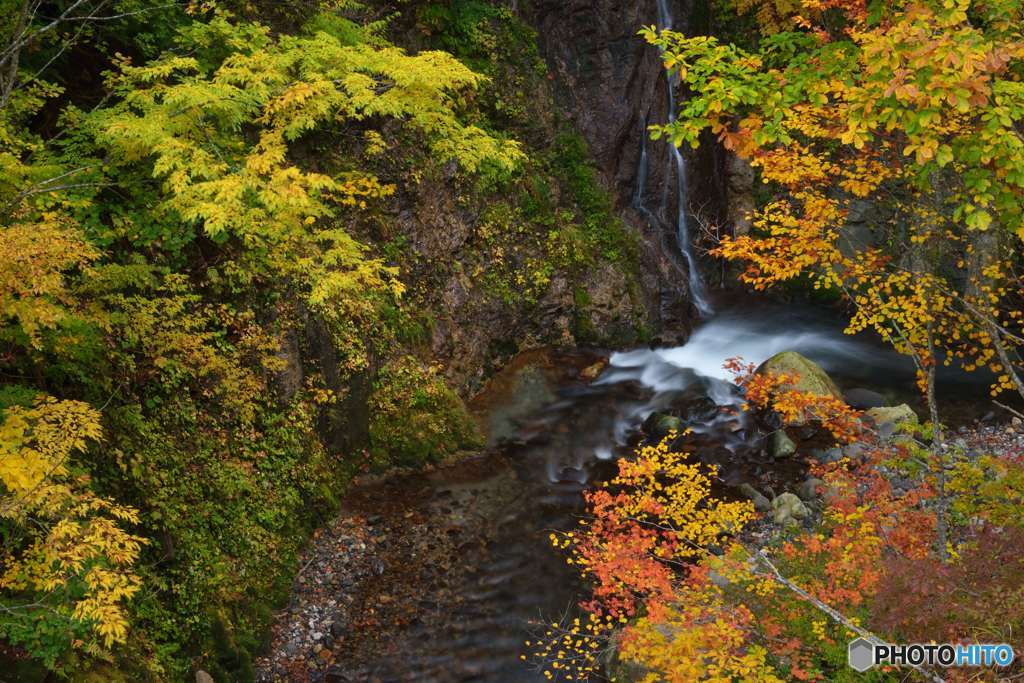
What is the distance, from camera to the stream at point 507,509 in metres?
8.52

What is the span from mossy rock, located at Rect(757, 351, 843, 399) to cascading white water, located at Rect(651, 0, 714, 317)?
164 inches

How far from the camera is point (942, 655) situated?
16.7ft

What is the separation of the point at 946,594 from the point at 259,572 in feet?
25.7

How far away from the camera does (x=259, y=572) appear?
8.57 metres

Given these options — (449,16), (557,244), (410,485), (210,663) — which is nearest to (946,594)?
(210,663)

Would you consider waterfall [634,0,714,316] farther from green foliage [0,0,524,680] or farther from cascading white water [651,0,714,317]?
green foliage [0,0,524,680]

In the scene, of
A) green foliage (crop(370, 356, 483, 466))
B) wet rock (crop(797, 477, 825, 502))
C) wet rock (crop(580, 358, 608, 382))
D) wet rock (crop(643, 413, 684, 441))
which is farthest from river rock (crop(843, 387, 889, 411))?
green foliage (crop(370, 356, 483, 466))

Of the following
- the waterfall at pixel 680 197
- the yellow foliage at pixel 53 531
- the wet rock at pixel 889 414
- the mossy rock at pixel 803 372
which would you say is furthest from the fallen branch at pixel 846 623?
the waterfall at pixel 680 197

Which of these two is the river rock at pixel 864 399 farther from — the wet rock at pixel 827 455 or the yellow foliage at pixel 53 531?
the yellow foliage at pixel 53 531

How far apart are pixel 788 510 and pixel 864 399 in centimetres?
508

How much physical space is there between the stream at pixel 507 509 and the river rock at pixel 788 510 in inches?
40.8

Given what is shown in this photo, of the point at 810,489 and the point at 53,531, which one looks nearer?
the point at 53,531

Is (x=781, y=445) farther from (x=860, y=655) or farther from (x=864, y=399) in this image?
(x=860, y=655)

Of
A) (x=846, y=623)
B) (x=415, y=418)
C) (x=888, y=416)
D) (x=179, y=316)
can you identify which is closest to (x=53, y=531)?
(x=179, y=316)
